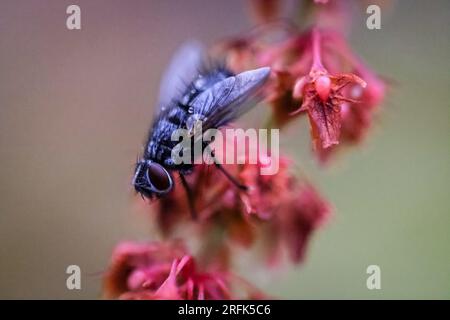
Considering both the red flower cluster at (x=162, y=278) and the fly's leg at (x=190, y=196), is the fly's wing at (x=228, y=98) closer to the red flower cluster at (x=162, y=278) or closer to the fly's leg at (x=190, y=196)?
the fly's leg at (x=190, y=196)

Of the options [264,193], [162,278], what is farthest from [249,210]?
[162,278]

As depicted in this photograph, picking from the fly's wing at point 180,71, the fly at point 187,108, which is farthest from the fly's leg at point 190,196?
the fly's wing at point 180,71

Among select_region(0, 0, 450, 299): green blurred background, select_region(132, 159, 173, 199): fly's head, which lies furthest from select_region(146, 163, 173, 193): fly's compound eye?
select_region(0, 0, 450, 299): green blurred background

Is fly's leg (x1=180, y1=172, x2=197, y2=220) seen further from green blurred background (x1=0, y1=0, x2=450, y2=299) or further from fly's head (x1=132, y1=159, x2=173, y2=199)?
green blurred background (x1=0, y1=0, x2=450, y2=299)

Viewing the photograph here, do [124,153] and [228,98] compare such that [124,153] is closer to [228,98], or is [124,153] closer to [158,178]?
[158,178]

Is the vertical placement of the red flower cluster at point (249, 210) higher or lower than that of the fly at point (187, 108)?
lower

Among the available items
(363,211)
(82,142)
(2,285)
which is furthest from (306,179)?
(2,285)
